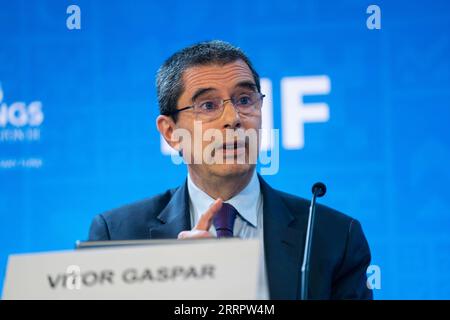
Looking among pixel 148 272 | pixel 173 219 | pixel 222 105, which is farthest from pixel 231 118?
pixel 148 272

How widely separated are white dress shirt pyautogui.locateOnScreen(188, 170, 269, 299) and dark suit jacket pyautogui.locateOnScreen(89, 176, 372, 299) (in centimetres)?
3

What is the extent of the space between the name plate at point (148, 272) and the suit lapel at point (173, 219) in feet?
2.85

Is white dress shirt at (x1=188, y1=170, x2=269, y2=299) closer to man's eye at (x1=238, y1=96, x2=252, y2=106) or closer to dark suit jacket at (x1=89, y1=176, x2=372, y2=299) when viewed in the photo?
dark suit jacket at (x1=89, y1=176, x2=372, y2=299)

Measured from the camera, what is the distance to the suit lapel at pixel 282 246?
2.20 meters

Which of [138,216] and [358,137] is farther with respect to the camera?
[358,137]

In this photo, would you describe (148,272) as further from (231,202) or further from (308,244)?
(231,202)

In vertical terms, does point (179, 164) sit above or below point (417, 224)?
above

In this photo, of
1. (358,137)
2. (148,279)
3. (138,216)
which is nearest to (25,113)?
(138,216)

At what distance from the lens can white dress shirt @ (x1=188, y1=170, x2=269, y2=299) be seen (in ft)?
7.84

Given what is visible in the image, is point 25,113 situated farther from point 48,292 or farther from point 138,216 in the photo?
point 48,292
